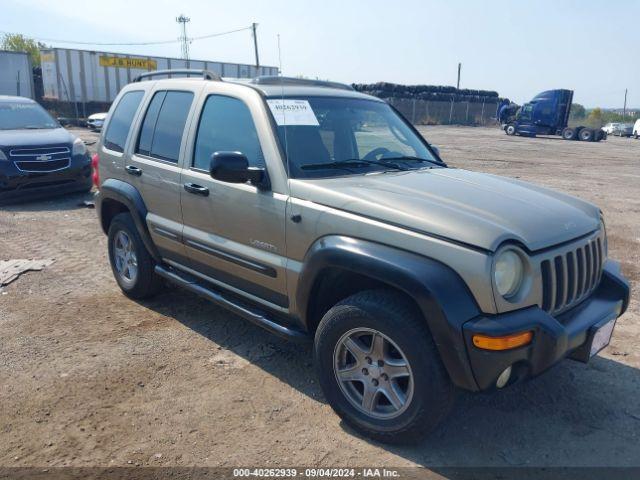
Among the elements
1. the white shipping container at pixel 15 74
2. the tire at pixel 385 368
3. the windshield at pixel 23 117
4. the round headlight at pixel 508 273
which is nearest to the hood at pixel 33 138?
the windshield at pixel 23 117

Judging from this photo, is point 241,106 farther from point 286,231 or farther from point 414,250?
point 414,250

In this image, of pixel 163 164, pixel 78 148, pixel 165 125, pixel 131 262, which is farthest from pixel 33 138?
pixel 163 164

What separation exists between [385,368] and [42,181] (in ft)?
26.8

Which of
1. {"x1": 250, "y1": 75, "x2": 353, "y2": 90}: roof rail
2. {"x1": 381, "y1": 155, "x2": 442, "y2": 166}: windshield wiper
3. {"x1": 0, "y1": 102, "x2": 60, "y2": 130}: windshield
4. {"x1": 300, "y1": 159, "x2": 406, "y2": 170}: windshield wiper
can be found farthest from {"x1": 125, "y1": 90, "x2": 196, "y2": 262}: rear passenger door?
{"x1": 0, "y1": 102, "x2": 60, "y2": 130}: windshield

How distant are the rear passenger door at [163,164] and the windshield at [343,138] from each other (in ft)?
3.20

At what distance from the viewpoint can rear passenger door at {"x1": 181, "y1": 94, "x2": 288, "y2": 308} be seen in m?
3.50

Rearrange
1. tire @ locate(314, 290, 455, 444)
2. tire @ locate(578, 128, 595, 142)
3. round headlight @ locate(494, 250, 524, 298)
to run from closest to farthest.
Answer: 1. round headlight @ locate(494, 250, 524, 298)
2. tire @ locate(314, 290, 455, 444)
3. tire @ locate(578, 128, 595, 142)

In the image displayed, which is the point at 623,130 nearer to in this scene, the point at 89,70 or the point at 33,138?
the point at 89,70

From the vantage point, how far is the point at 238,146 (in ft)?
12.4

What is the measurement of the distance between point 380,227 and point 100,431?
197cm

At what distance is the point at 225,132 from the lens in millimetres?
3904

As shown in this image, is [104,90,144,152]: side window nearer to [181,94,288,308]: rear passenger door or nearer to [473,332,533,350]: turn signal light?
[181,94,288,308]: rear passenger door

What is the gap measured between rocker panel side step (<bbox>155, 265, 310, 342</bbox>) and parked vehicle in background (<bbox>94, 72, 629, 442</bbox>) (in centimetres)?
1

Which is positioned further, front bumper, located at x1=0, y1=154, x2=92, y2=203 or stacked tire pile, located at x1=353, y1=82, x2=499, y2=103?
stacked tire pile, located at x1=353, y1=82, x2=499, y2=103
